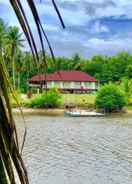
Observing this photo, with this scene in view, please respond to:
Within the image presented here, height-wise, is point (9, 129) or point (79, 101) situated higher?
point (9, 129)

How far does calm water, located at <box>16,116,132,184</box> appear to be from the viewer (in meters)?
24.4

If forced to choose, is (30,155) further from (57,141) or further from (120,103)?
(120,103)

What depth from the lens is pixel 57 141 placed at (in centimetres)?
4138

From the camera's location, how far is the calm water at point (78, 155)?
2436 cm

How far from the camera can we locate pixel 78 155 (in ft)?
107

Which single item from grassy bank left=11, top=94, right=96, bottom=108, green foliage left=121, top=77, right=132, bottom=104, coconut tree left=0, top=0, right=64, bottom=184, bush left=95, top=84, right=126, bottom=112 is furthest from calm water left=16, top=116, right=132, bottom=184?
green foliage left=121, top=77, right=132, bottom=104

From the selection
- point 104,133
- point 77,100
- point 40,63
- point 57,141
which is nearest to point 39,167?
point 57,141

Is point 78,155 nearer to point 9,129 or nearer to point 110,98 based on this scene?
point 9,129

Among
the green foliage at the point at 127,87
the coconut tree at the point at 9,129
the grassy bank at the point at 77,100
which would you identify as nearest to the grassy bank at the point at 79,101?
the grassy bank at the point at 77,100

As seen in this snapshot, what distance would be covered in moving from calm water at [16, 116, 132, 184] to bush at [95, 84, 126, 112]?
82.3 ft

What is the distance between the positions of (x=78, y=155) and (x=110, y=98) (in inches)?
1917

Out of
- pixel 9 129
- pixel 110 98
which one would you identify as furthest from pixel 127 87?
pixel 9 129

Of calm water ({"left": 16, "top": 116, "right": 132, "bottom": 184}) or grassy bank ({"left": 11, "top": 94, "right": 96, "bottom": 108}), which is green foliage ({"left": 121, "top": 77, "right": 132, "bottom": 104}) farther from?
calm water ({"left": 16, "top": 116, "right": 132, "bottom": 184})

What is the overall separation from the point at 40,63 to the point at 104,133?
1890 inches
